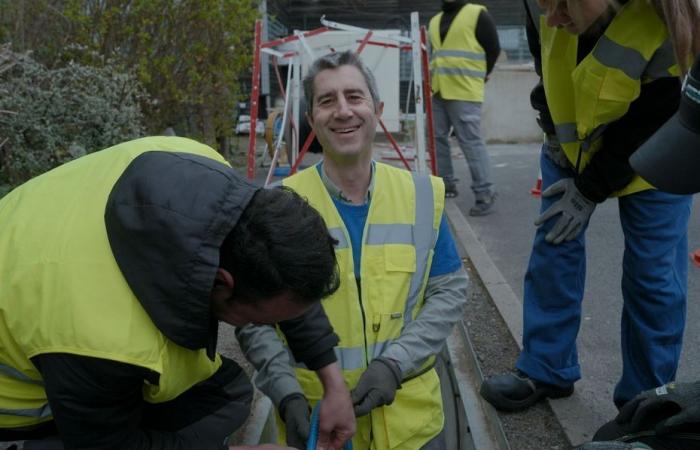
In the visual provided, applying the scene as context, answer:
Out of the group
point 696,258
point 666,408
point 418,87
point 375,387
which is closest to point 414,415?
point 375,387

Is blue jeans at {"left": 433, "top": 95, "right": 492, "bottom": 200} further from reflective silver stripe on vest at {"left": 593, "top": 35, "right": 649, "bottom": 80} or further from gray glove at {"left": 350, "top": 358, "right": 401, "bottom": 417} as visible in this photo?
gray glove at {"left": 350, "top": 358, "right": 401, "bottom": 417}

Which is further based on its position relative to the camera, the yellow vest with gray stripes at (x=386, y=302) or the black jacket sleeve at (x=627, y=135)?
the black jacket sleeve at (x=627, y=135)

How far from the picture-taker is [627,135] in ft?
7.63

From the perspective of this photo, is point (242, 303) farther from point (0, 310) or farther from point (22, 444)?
point (22, 444)

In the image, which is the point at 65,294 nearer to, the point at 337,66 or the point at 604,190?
the point at 337,66

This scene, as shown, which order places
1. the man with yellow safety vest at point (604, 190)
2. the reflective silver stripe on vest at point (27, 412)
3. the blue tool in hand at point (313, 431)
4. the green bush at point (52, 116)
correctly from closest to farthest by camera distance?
the reflective silver stripe on vest at point (27, 412) → the blue tool in hand at point (313, 431) → the man with yellow safety vest at point (604, 190) → the green bush at point (52, 116)

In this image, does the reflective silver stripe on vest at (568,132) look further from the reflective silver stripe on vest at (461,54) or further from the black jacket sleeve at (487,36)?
the black jacket sleeve at (487,36)

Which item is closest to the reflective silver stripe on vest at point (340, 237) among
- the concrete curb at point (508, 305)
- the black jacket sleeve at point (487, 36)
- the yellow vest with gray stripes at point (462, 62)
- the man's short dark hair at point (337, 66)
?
the man's short dark hair at point (337, 66)

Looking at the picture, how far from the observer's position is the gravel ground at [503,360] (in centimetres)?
268

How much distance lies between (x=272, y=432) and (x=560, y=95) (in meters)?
1.80

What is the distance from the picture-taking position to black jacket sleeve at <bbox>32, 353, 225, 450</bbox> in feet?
4.37

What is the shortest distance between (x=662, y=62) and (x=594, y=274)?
105 inches

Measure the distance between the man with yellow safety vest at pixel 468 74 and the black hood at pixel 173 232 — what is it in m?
5.07

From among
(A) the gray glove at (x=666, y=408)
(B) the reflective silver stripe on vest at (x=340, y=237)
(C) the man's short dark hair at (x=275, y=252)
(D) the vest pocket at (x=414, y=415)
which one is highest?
(C) the man's short dark hair at (x=275, y=252)
